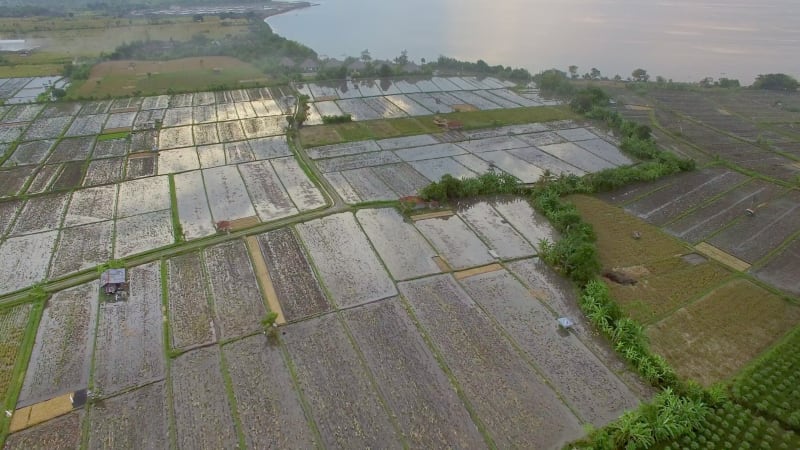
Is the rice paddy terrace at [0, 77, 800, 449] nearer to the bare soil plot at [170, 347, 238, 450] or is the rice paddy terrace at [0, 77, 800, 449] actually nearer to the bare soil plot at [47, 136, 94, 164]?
the bare soil plot at [170, 347, 238, 450]

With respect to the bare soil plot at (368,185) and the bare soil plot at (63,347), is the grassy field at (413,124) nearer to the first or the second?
the bare soil plot at (368,185)

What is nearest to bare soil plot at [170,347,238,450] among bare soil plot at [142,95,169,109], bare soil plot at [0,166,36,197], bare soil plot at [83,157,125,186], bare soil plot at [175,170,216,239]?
bare soil plot at [175,170,216,239]

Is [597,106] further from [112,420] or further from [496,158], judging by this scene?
[112,420]

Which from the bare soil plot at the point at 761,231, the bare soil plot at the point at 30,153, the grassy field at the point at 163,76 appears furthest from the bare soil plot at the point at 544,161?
the bare soil plot at the point at 30,153

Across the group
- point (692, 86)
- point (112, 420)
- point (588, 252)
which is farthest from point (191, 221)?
point (692, 86)

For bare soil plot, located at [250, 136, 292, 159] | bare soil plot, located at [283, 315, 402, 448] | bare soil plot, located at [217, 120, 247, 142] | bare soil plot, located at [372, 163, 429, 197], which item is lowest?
bare soil plot, located at [283, 315, 402, 448]
